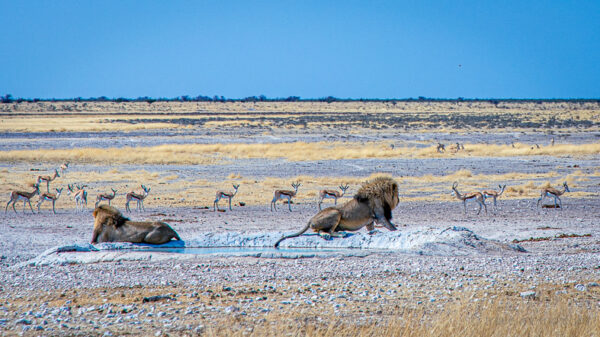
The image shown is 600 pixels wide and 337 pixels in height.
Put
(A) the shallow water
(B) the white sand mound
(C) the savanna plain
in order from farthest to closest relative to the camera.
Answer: (A) the shallow water
(B) the white sand mound
(C) the savanna plain

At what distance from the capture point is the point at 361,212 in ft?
45.1

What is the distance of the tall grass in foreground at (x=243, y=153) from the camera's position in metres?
37.9

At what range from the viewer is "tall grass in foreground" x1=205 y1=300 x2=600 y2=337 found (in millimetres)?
6352

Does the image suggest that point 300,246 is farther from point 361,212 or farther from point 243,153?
point 243,153

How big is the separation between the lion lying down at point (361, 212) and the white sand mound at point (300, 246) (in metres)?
0.29

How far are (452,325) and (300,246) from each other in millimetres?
6836

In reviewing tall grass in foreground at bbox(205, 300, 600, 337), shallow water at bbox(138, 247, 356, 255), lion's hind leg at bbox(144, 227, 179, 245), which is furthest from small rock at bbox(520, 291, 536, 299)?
lion's hind leg at bbox(144, 227, 179, 245)

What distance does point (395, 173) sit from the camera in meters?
32.2

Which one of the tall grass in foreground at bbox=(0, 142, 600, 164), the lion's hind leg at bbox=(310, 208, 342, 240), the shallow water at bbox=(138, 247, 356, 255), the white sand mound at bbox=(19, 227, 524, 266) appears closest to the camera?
the white sand mound at bbox=(19, 227, 524, 266)

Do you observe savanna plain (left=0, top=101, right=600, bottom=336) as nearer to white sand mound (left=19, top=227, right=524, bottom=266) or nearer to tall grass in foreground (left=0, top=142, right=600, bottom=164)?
white sand mound (left=19, top=227, right=524, bottom=266)

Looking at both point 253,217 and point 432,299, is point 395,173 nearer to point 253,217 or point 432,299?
point 253,217

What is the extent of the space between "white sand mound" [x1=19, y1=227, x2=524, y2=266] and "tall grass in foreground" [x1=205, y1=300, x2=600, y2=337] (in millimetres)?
4729

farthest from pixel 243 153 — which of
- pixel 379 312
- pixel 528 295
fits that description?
pixel 379 312

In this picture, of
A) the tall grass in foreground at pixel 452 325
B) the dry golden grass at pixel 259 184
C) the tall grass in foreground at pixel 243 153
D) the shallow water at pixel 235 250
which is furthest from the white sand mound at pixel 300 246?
the tall grass in foreground at pixel 243 153
